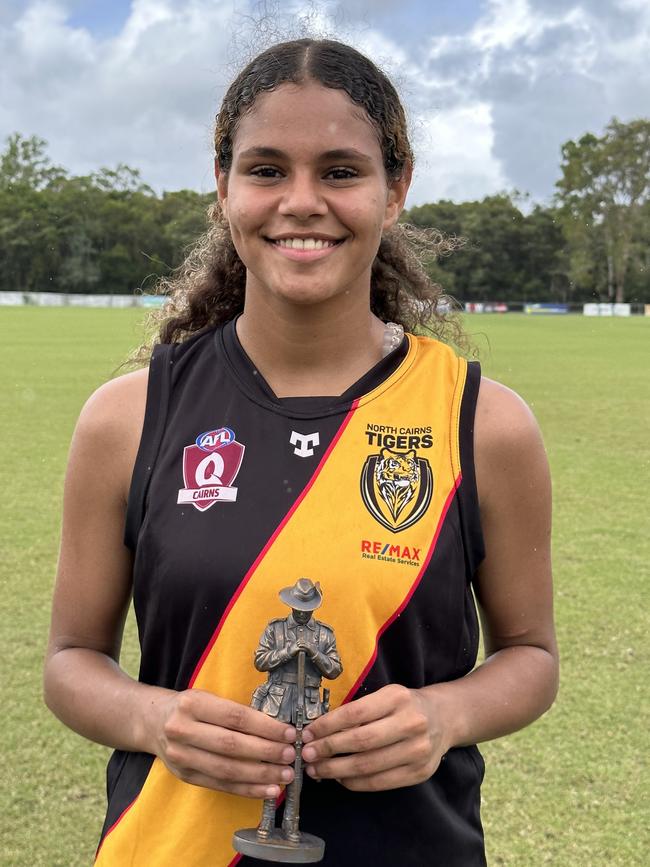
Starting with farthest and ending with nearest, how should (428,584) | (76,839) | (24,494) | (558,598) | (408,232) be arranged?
(24,494)
(558,598)
(76,839)
(408,232)
(428,584)

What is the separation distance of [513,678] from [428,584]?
0.27 meters

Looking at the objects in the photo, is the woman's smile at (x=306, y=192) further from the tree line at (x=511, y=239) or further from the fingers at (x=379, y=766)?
the tree line at (x=511, y=239)

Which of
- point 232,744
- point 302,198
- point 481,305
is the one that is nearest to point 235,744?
point 232,744

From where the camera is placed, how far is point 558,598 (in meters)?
5.69

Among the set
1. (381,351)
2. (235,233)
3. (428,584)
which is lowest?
(428,584)

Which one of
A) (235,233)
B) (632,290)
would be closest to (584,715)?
(235,233)

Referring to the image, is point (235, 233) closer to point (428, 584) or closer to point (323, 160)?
Result: point (323, 160)

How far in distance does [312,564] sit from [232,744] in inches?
12.4

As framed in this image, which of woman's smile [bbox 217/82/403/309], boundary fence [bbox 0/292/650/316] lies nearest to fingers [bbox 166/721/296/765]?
woman's smile [bbox 217/82/403/309]

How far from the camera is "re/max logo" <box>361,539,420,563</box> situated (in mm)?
1634

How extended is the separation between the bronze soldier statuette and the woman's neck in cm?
45

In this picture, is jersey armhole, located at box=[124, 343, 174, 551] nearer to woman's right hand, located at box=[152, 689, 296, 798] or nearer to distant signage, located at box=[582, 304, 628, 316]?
woman's right hand, located at box=[152, 689, 296, 798]

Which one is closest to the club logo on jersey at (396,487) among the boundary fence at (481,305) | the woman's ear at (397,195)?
the woman's ear at (397,195)

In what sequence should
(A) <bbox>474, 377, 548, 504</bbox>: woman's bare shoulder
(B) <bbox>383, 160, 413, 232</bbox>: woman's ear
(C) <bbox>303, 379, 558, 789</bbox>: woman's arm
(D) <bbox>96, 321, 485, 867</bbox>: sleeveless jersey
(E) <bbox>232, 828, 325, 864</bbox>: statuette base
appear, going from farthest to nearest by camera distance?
(B) <bbox>383, 160, 413, 232</bbox>: woman's ear → (A) <bbox>474, 377, 548, 504</bbox>: woman's bare shoulder → (D) <bbox>96, 321, 485, 867</bbox>: sleeveless jersey → (C) <bbox>303, 379, 558, 789</bbox>: woman's arm → (E) <bbox>232, 828, 325, 864</bbox>: statuette base
